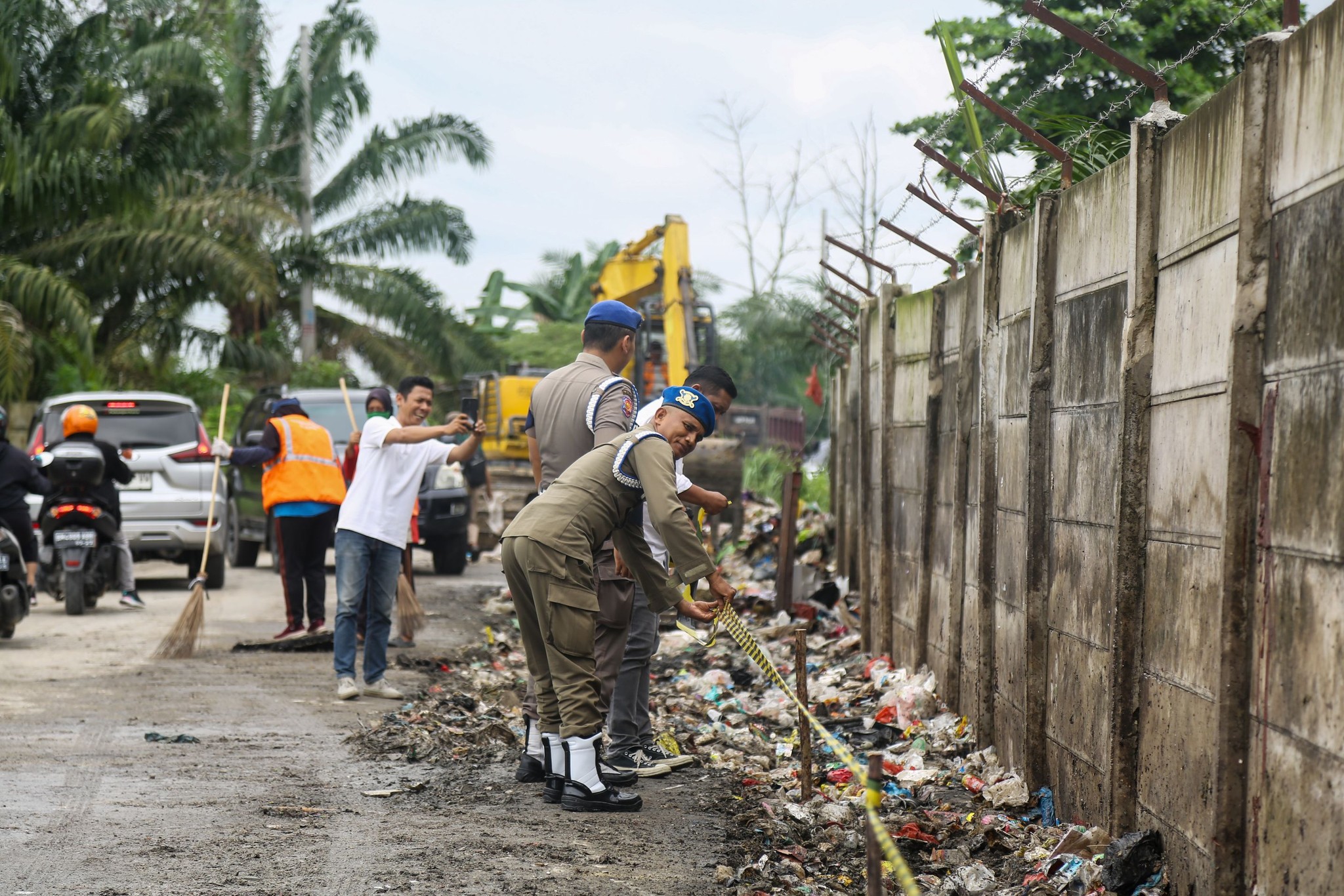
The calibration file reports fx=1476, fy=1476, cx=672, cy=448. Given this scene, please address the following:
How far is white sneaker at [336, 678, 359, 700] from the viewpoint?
8461 mm

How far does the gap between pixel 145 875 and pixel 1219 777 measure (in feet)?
10.9

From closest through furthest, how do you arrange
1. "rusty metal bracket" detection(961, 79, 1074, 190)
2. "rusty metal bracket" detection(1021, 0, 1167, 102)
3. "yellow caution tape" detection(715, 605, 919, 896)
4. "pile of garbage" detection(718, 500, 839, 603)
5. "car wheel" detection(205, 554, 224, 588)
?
"yellow caution tape" detection(715, 605, 919, 896), "rusty metal bracket" detection(1021, 0, 1167, 102), "rusty metal bracket" detection(961, 79, 1074, 190), "pile of garbage" detection(718, 500, 839, 603), "car wheel" detection(205, 554, 224, 588)

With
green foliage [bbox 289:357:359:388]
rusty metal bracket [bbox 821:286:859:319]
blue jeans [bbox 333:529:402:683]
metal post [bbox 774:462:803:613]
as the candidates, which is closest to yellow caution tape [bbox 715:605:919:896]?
blue jeans [bbox 333:529:402:683]

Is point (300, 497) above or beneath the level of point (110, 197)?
beneath

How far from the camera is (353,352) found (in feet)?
110

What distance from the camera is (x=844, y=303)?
1391 cm

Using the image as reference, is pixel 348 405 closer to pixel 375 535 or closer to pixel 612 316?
pixel 375 535

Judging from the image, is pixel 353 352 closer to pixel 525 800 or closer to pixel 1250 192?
pixel 525 800

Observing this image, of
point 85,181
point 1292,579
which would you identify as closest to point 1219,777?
point 1292,579

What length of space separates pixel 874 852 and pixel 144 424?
42.3 feet

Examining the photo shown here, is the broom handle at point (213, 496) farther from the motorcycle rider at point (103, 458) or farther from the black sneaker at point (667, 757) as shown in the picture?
the black sneaker at point (667, 757)

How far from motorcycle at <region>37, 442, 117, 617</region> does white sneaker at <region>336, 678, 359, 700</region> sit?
188 inches

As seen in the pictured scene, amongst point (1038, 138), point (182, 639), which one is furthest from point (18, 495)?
point (1038, 138)

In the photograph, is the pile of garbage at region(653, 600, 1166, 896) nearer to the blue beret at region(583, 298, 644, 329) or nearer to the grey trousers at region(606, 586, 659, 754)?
the grey trousers at region(606, 586, 659, 754)
